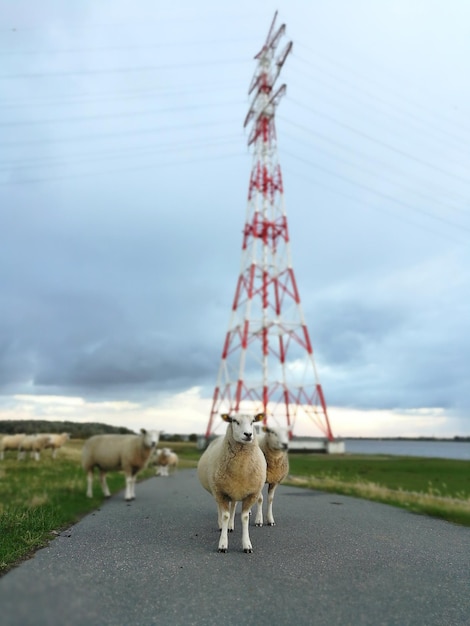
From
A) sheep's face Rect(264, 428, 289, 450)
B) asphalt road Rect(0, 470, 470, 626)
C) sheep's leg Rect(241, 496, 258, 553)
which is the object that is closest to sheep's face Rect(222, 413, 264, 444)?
sheep's leg Rect(241, 496, 258, 553)

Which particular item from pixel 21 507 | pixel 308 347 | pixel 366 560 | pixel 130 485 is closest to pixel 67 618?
pixel 366 560

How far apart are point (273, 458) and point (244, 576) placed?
460 cm

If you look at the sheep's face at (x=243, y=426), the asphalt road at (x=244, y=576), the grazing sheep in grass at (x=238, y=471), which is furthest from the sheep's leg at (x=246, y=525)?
the sheep's face at (x=243, y=426)

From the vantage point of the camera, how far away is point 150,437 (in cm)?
1517

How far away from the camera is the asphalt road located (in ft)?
14.4

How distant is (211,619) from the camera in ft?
14.9

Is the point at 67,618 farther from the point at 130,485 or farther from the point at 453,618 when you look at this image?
the point at 130,485

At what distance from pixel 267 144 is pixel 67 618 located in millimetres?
44912

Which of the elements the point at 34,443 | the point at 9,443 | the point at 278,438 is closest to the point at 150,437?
the point at 278,438

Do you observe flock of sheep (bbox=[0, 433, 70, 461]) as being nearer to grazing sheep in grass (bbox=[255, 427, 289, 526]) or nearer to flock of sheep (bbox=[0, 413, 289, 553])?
flock of sheep (bbox=[0, 413, 289, 553])

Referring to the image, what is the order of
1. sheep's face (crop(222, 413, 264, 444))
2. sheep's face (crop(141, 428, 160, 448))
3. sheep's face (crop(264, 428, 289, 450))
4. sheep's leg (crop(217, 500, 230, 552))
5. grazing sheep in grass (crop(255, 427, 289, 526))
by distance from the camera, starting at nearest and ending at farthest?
sheep's leg (crop(217, 500, 230, 552))
sheep's face (crop(222, 413, 264, 444))
sheep's face (crop(264, 428, 289, 450))
grazing sheep in grass (crop(255, 427, 289, 526))
sheep's face (crop(141, 428, 160, 448))

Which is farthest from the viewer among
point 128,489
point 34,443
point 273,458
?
point 34,443

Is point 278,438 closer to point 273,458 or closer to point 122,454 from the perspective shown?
point 273,458

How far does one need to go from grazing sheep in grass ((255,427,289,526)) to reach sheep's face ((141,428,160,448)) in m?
5.16
